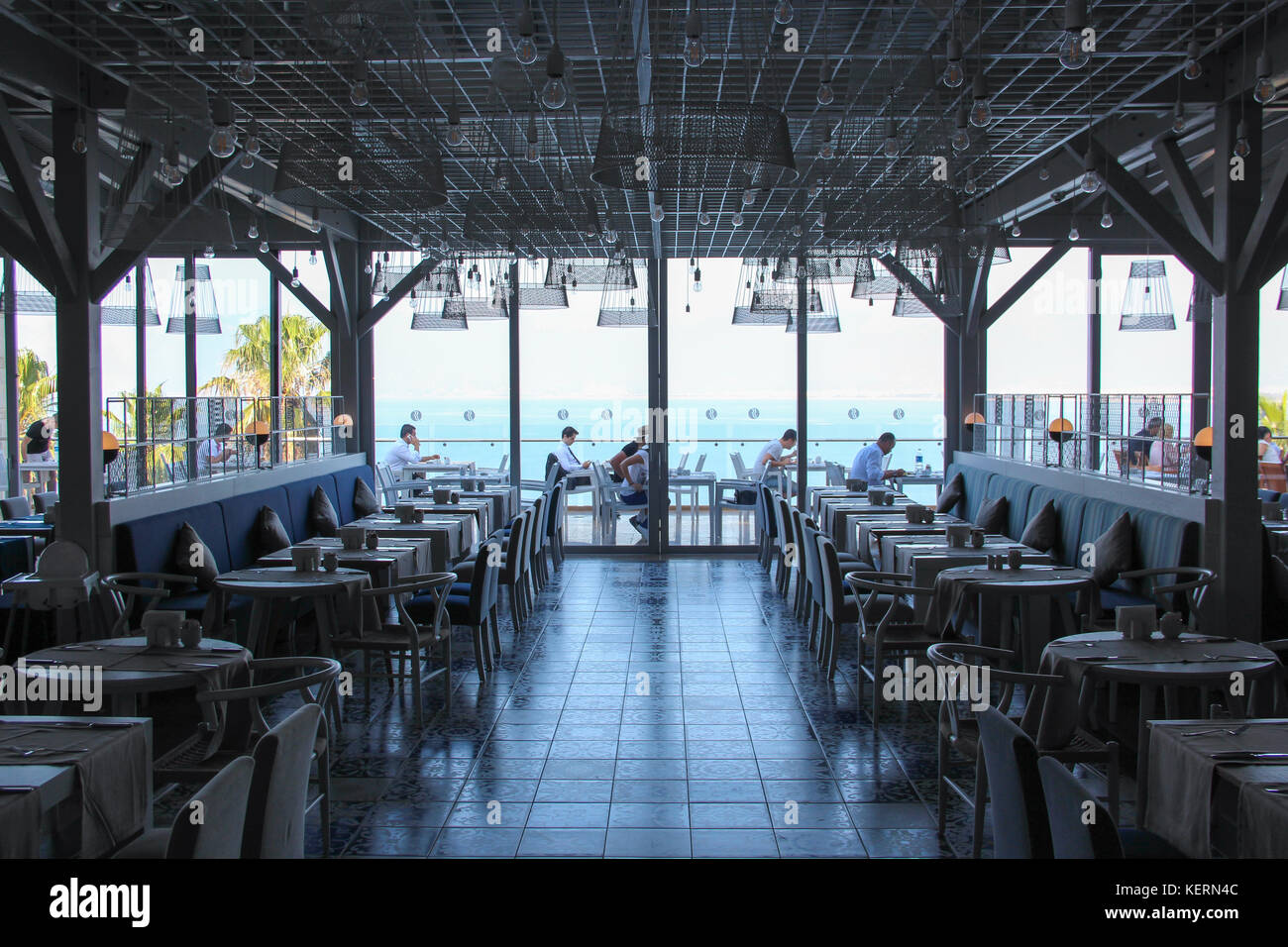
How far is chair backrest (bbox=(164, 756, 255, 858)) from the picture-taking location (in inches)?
99.8

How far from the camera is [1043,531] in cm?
893

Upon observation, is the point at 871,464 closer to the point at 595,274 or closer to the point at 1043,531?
the point at 1043,531

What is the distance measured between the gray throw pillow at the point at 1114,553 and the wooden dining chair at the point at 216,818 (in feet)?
20.2

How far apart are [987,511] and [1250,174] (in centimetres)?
400

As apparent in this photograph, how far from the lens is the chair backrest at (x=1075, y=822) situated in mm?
2521

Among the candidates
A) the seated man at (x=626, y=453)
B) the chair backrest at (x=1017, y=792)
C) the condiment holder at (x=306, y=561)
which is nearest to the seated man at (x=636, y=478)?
the seated man at (x=626, y=453)

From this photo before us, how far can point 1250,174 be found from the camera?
689 centimetres

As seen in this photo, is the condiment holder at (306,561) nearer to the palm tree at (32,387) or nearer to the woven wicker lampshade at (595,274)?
the woven wicker lampshade at (595,274)

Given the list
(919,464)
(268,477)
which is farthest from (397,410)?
(268,477)

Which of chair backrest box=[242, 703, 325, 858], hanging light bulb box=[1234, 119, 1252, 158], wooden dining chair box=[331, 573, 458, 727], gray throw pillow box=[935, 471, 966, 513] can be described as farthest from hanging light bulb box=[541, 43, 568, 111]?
gray throw pillow box=[935, 471, 966, 513]

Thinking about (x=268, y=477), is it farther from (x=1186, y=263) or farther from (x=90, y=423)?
(x=1186, y=263)

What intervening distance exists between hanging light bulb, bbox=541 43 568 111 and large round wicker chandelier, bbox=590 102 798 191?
0.24m

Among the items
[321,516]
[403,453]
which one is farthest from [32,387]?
[321,516]

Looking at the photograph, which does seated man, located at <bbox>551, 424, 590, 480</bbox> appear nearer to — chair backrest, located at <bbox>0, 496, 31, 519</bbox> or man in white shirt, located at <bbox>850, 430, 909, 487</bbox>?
man in white shirt, located at <bbox>850, 430, 909, 487</bbox>
